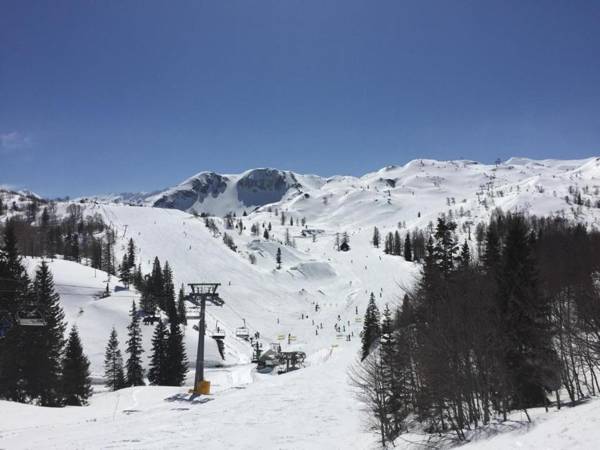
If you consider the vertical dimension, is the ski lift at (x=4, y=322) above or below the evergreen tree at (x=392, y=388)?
above

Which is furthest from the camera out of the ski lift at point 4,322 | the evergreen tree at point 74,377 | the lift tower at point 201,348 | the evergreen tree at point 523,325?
the evergreen tree at point 74,377

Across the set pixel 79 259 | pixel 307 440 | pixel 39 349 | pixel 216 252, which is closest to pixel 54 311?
pixel 39 349

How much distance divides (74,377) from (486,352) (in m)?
38.8

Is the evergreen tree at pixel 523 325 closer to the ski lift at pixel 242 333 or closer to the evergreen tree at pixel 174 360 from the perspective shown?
the evergreen tree at pixel 174 360

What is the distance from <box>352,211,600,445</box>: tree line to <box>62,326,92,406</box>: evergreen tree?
3002 centimetres

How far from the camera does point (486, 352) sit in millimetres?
18125

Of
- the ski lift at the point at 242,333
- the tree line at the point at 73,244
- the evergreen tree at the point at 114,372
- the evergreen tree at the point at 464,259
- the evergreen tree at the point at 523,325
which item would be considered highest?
the tree line at the point at 73,244

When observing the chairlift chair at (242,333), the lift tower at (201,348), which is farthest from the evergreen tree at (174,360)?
the chairlift chair at (242,333)

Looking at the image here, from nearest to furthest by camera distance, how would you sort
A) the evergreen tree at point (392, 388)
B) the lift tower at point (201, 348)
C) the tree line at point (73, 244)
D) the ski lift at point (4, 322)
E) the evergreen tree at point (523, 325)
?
the ski lift at point (4, 322) → the evergreen tree at point (523, 325) → the evergreen tree at point (392, 388) → the lift tower at point (201, 348) → the tree line at point (73, 244)

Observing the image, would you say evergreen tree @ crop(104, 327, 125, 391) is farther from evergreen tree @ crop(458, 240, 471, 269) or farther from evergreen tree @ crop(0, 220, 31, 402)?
evergreen tree @ crop(458, 240, 471, 269)

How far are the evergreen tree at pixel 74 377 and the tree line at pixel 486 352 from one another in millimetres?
30023

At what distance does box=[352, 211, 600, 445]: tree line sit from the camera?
18.3 m

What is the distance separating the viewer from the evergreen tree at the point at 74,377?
41.0 meters

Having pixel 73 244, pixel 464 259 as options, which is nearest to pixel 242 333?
pixel 464 259
